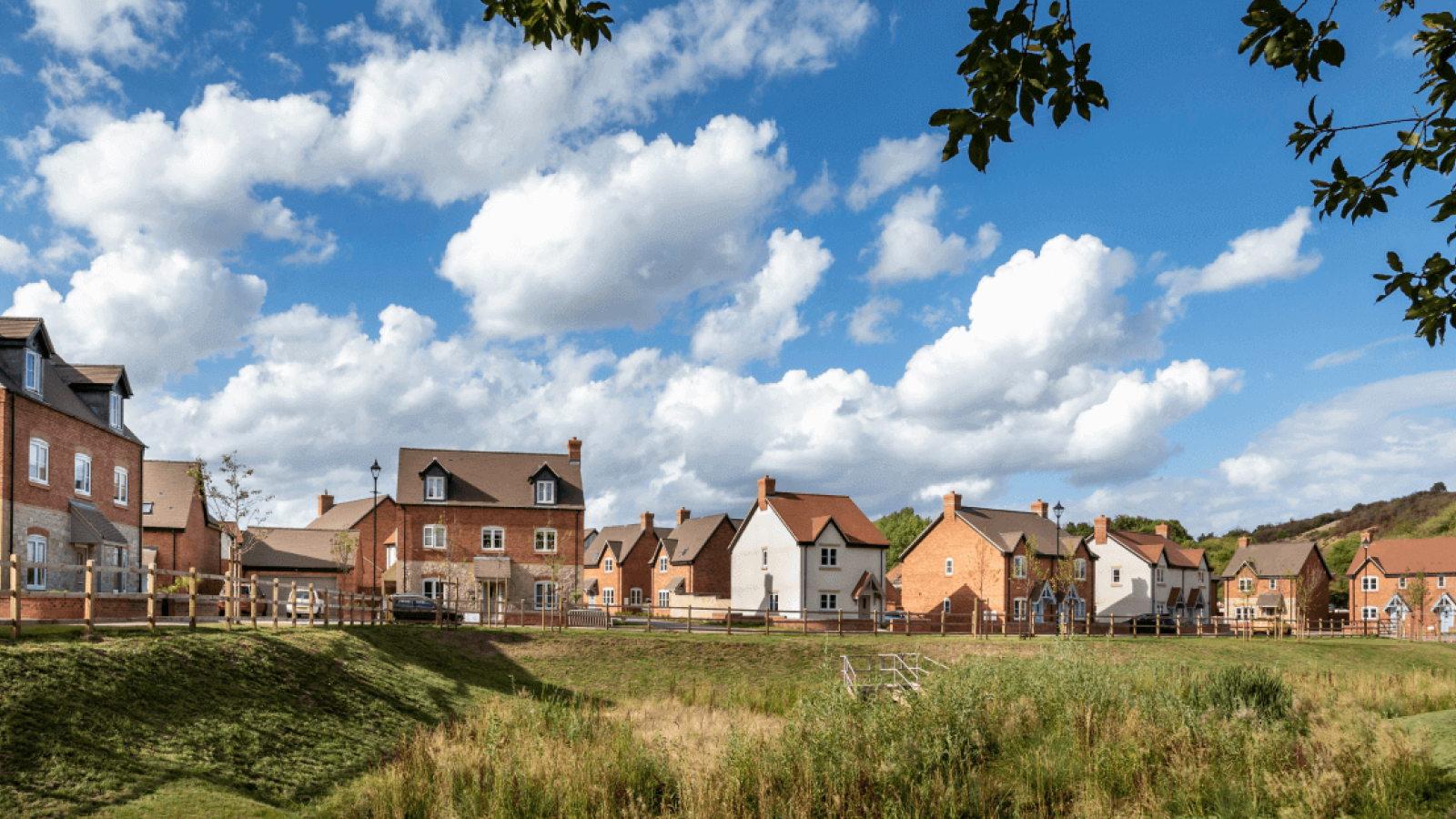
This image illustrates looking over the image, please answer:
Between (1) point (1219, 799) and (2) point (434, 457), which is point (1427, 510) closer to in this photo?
(2) point (434, 457)

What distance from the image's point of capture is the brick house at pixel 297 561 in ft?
184

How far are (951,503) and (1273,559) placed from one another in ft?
155

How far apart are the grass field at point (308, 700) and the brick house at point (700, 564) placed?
27.3 m

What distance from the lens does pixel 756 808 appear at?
1327 cm

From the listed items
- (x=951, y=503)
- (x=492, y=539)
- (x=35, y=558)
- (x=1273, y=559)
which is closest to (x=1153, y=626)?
(x=951, y=503)

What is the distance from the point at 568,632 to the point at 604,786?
2666cm

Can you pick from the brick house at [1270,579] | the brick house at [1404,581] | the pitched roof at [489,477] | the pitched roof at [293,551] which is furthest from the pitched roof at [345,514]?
the brick house at [1404,581]

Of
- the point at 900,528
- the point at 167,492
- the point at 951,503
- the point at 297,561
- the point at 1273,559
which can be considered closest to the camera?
the point at 167,492

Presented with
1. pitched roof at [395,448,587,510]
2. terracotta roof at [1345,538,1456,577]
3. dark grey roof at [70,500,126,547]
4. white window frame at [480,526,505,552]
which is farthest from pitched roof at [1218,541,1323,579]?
dark grey roof at [70,500,126,547]

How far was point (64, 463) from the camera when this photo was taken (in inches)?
1297

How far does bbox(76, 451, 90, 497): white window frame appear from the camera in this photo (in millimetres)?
33969

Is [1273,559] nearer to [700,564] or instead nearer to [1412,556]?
[1412,556]

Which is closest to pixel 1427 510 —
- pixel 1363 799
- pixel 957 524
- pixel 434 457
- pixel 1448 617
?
pixel 1448 617

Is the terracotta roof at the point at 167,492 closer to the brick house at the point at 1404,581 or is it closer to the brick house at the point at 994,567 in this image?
the brick house at the point at 994,567
